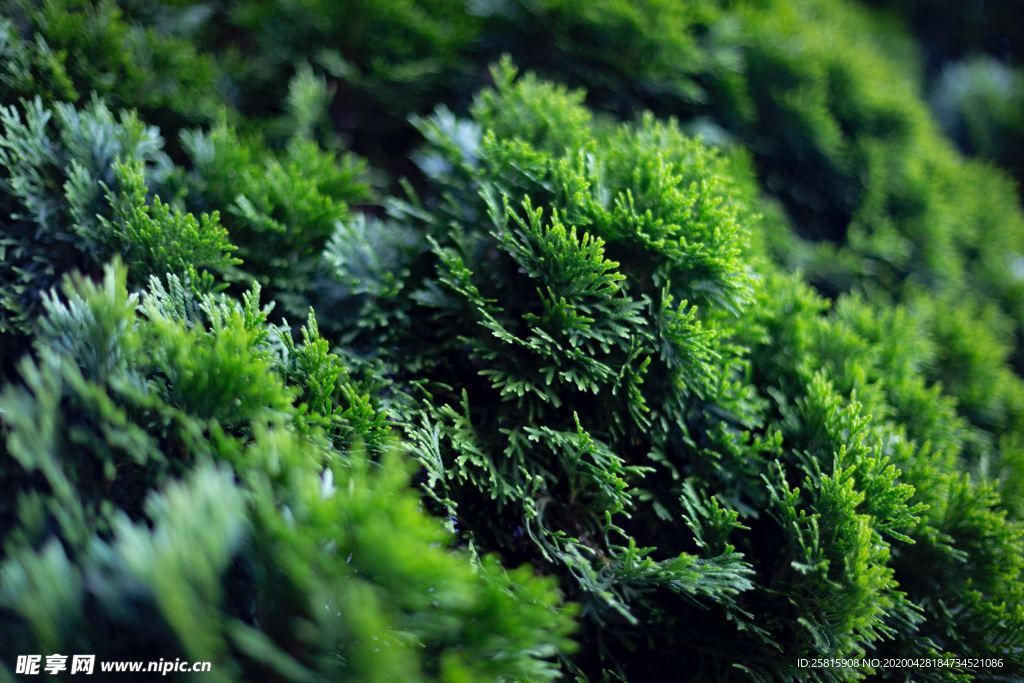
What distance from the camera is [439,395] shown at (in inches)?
63.4

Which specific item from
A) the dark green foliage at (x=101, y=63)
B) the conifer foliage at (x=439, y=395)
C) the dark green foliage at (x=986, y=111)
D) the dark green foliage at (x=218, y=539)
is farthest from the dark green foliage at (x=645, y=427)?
the dark green foliage at (x=986, y=111)

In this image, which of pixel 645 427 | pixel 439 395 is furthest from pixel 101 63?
pixel 645 427

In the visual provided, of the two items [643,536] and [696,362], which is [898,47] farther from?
[643,536]

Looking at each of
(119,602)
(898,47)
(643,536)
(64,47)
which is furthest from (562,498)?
(898,47)

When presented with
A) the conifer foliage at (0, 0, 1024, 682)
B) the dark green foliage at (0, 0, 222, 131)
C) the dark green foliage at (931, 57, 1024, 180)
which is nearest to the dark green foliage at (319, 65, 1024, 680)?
the conifer foliage at (0, 0, 1024, 682)

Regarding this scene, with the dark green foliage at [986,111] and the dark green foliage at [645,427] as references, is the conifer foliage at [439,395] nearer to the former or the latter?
the dark green foliage at [645,427]

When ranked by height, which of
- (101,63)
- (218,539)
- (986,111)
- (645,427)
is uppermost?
(986,111)

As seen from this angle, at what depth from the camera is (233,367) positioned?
46.3 inches

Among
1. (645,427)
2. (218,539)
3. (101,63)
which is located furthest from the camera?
(101,63)

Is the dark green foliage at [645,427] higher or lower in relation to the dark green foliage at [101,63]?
lower

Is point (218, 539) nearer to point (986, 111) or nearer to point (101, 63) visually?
point (101, 63)

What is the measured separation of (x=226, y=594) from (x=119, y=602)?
16 cm

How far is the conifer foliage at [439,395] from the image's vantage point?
3.35ft

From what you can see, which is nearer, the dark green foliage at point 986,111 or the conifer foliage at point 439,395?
the conifer foliage at point 439,395
